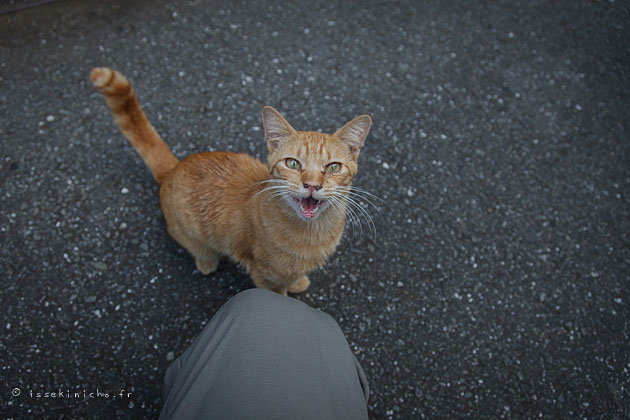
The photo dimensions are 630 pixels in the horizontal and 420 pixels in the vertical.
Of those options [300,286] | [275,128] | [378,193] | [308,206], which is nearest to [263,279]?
[300,286]

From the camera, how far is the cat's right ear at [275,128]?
164cm

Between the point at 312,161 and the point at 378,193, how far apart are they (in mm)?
1040

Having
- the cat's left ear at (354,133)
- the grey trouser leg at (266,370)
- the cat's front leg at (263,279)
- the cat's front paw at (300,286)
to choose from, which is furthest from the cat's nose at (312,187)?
the cat's front paw at (300,286)

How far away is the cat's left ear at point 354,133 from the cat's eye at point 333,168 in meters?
0.10

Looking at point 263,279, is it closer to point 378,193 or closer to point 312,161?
point 312,161

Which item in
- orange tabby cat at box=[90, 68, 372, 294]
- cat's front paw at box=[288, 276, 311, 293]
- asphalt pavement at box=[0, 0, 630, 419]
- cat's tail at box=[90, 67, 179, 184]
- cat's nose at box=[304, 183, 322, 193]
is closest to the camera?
cat's nose at box=[304, 183, 322, 193]

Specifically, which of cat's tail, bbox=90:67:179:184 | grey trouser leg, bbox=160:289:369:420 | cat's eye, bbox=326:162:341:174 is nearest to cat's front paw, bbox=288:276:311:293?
grey trouser leg, bbox=160:289:369:420

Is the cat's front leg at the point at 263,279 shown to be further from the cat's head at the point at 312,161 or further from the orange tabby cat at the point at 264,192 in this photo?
the cat's head at the point at 312,161

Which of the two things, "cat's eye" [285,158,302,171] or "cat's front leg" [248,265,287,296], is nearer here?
"cat's eye" [285,158,302,171]

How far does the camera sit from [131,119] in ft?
6.43

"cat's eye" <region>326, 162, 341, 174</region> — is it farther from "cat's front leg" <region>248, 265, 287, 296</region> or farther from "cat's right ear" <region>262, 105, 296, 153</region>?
"cat's front leg" <region>248, 265, 287, 296</region>

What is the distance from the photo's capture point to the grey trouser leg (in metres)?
1.21

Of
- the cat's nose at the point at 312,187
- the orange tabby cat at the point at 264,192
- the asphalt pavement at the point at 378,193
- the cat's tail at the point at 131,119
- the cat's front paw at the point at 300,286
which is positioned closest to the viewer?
the cat's nose at the point at 312,187

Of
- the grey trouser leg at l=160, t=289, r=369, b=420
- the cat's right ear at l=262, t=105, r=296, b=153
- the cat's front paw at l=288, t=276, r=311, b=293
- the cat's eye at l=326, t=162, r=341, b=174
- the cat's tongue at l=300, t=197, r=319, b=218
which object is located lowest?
the cat's front paw at l=288, t=276, r=311, b=293
